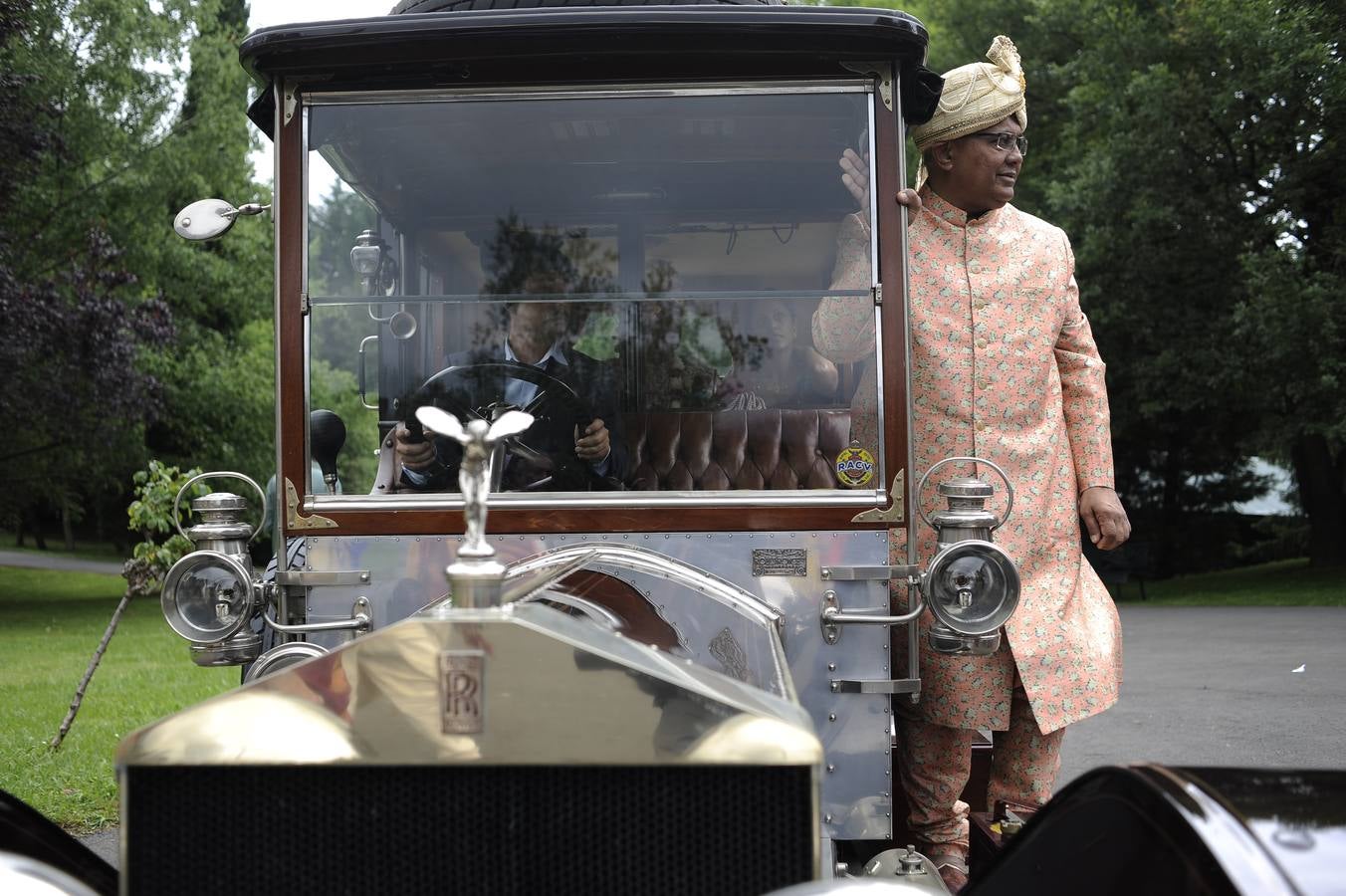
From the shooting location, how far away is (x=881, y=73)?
324cm

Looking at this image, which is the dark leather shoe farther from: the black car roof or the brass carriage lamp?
the black car roof

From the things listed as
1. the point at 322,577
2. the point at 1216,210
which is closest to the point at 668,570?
the point at 322,577

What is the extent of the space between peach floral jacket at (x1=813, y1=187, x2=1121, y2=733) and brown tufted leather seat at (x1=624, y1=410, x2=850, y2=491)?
297mm

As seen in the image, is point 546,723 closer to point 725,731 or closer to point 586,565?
point 725,731

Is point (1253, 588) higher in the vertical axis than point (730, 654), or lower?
lower

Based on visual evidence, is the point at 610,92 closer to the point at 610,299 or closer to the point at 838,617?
the point at 610,299

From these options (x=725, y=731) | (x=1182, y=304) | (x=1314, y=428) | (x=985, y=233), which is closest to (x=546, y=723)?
(x=725, y=731)

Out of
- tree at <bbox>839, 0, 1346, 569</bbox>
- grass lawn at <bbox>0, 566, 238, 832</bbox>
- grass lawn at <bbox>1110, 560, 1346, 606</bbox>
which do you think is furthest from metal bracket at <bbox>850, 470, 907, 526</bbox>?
grass lawn at <bbox>1110, 560, 1346, 606</bbox>

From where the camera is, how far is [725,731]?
1771 mm

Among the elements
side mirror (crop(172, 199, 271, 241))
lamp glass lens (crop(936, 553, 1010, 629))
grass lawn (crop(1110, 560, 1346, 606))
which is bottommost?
grass lawn (crop(1110, 560, 1346, 606))

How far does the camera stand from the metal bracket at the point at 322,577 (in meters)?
3.17

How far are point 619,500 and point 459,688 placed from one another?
145 centimetres

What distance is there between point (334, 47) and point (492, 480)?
1108mm

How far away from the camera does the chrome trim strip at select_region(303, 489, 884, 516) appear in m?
3.15
